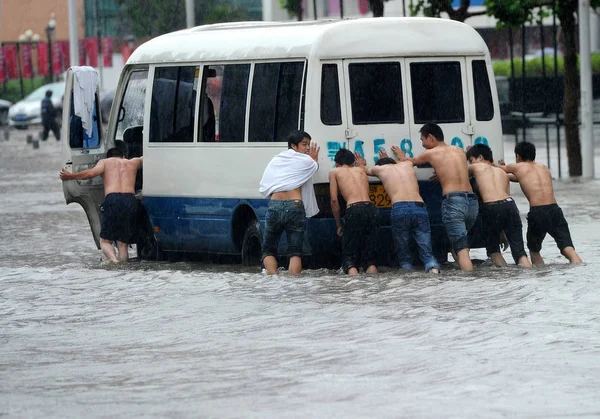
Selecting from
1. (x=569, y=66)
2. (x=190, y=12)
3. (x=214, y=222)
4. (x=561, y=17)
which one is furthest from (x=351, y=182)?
(x=190, y=12)

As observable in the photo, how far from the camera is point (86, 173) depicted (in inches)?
615

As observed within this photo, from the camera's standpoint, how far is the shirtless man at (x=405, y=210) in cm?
1321

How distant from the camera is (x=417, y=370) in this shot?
28.6 ft

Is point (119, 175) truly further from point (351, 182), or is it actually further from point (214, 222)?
point (351, 182)

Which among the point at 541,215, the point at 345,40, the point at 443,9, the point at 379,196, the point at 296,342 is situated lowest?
the point at 296,342

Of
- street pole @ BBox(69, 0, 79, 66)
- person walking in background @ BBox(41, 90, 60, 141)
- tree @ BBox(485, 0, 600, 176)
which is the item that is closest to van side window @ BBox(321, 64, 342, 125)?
tree @ BBox(485, 0, 600, 176)

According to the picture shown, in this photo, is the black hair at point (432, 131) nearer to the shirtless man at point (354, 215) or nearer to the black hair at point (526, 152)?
the shirtless man at point (354, 215)

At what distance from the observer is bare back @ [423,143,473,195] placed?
43.6 feet

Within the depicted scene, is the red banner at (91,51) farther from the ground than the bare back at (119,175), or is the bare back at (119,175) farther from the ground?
the red banner at (91,51)

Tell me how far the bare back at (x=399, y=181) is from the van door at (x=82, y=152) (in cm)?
410

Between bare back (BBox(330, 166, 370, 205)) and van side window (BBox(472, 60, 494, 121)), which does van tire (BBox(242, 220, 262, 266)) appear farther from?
van side window (BBox(472, 60, 494, 121))

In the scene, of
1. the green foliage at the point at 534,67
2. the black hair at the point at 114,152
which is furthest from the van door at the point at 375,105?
the green foliage at the point at 534,67

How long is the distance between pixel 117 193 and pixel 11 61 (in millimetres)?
61438

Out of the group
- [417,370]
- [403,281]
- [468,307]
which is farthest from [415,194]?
[417,370]
